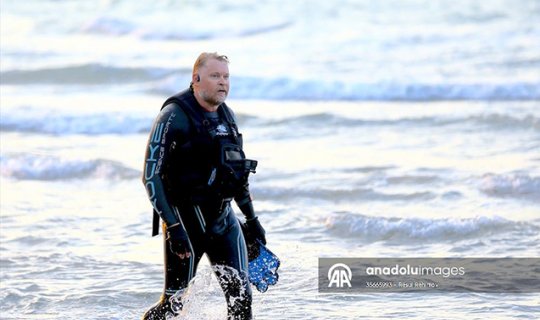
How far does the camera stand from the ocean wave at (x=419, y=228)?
30.8ft

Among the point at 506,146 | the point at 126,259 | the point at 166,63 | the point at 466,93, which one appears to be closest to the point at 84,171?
the point at 126,259

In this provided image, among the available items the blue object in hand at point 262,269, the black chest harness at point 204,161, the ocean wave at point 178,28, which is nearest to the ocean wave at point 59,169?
the blue object in hand at point 262,269

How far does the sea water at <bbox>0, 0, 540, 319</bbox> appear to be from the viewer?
25.9 feet

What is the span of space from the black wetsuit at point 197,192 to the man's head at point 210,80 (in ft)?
0.17

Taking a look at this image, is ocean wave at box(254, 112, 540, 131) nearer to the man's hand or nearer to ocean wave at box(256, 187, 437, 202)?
ocean wave at box(256, 187, 437, 202)

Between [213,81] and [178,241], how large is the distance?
2.58ft

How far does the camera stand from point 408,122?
53.9 feet

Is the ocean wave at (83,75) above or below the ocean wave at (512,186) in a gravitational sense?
above

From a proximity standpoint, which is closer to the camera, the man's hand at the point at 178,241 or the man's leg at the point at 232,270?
the man's hand at the point at 178,241

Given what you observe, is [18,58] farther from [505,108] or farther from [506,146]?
[506,146]

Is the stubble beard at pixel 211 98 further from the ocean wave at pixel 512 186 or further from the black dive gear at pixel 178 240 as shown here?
the ocean wave at pixel 512 186

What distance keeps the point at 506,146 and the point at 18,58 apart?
14333 mm

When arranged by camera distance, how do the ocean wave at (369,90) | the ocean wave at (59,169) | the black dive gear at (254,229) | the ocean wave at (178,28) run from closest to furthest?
the black dive gear at (254,229)
the ocean wave at (59,169)
the ocean wave at (369,90)
the ocean wave at (178,28)

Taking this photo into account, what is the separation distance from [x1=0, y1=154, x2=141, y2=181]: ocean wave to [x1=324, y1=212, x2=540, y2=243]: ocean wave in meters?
3.26
